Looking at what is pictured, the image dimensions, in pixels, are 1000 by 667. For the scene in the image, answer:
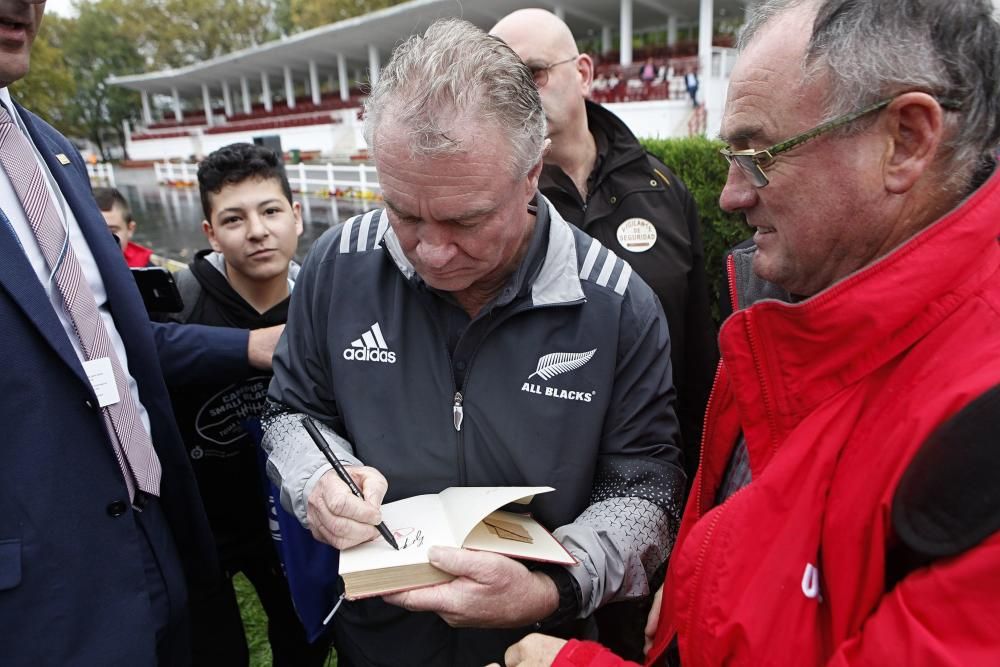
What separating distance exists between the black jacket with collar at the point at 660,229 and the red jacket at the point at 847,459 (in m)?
1.57

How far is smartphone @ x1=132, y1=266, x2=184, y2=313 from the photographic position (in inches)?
90.6

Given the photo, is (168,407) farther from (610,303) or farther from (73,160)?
(610,303)

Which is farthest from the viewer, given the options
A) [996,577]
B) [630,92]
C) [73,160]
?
[630,92]

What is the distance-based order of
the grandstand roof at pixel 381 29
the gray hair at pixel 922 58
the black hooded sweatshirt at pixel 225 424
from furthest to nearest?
1. the grandstand roof at pixel 381 29
2. the black hooded sweatshirt at pixel 225 424
3. the gray hair at pixel 922 58

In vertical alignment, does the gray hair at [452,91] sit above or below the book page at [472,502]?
above

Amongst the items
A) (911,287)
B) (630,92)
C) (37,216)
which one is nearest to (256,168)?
(37,216)

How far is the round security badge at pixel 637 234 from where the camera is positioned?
9.09 ft

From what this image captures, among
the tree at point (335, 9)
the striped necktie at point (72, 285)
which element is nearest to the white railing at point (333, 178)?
the striped necktie at point (72, 285)

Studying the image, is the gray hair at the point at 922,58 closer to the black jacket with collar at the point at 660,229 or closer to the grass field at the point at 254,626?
the black jacket with collar at the point at 660,229

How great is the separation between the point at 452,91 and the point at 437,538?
965mm

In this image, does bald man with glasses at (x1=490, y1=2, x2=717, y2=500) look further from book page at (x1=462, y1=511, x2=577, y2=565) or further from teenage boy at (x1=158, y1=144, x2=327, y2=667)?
book page at (x1=462, y1=511, x2=577, y2=565)

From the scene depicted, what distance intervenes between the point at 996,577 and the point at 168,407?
80.0 inches

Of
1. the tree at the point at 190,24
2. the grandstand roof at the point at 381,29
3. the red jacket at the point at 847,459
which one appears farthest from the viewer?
the tree at the point at 190,24

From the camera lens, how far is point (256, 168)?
109 inches
